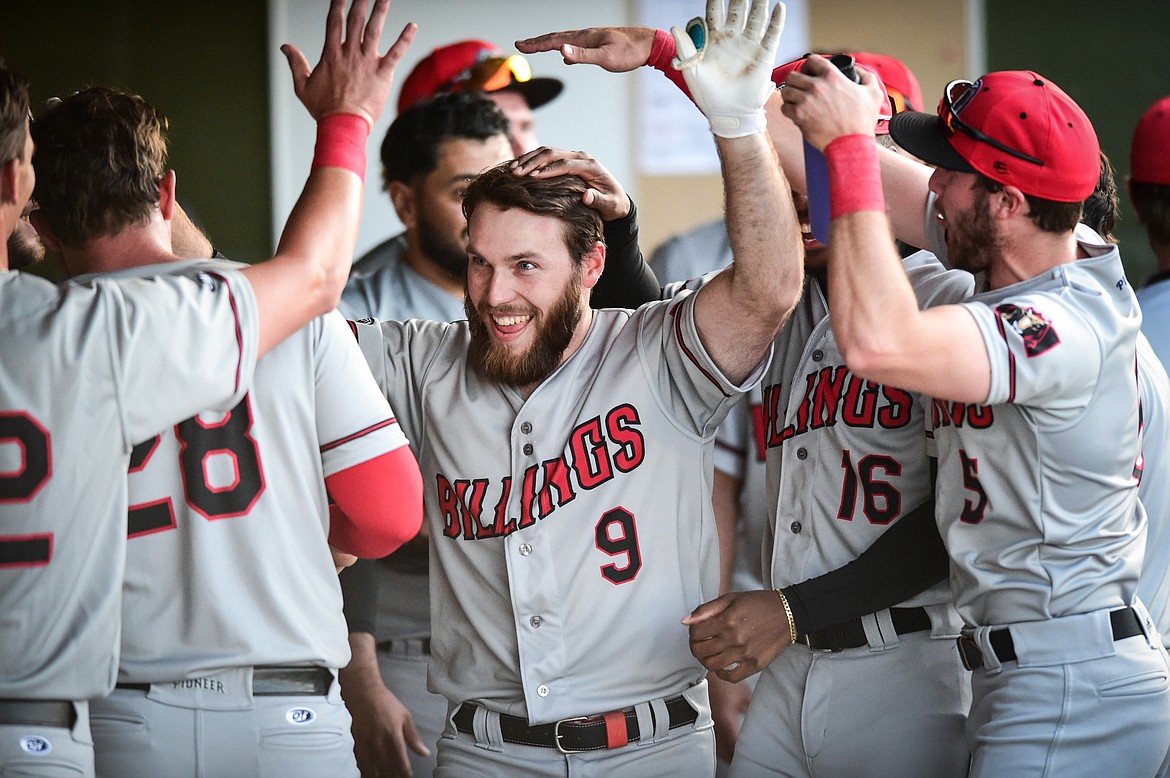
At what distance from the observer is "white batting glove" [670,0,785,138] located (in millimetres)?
1781

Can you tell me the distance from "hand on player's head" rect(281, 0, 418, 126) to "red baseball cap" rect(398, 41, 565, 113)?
1.75m

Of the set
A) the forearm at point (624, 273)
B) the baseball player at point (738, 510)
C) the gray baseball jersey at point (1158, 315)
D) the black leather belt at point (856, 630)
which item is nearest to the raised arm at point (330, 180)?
the forearm at point (624, 273)

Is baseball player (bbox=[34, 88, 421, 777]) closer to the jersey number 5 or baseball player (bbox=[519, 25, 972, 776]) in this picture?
the jersey number 5

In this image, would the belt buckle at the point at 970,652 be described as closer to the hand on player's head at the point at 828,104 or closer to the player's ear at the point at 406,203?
the hand on player's head at the point at 828,104

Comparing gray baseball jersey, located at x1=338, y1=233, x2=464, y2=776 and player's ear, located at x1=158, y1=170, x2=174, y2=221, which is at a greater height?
player's ear, located at x1=158, y1=170, x2=174, y2=221

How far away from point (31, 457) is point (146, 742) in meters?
0.42

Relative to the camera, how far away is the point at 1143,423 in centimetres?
192

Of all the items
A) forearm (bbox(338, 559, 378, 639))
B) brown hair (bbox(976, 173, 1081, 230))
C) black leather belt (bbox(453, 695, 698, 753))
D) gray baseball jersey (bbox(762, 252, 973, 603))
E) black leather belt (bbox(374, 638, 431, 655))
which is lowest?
black leather belt (bbox(374, 638, 431, 655))

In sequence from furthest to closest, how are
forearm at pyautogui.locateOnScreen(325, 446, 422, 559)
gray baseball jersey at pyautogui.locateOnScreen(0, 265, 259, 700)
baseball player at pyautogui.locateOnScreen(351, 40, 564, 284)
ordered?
baseball player at pyautogui.locateOnScreen(351, 40, 564, 284) < forearm at pyautogui.locateOnScreen(325, 446, 422, 559) < gray baseball jersey at pyautogui.locateOnScreen(0, 265, 259, 700)

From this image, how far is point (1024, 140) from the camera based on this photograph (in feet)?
5.84

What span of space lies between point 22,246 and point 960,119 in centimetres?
179

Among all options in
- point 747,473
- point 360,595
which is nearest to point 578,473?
point 747,473

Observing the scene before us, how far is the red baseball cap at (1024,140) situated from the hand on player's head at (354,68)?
86 centimetres

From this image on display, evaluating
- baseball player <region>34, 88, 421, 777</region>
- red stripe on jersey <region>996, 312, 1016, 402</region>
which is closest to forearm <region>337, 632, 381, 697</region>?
baseball player <region>34, 88, 421, 777</region>
